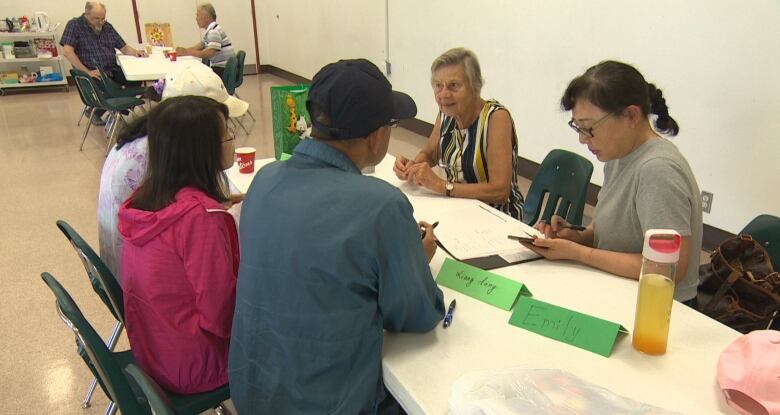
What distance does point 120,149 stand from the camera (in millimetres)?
1881

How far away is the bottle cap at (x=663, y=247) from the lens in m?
1.05

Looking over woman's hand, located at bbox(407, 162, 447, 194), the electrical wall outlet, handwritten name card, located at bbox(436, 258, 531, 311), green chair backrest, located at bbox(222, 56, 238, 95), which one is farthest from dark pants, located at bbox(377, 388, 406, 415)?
green chair backrest, located at bbox(222, 56, 238, 95)

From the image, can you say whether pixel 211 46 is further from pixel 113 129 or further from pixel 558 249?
pixel 558 249

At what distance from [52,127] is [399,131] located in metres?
3.98

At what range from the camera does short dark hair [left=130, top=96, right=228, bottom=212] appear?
1.50 m

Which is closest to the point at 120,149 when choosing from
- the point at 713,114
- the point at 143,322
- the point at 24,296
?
the point at 143,322

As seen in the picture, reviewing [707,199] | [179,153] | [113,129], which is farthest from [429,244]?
[113,129]

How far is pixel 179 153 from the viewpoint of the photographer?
1.51m

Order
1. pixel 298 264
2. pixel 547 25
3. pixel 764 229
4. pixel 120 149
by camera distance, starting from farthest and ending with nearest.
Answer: pixel 547 25
pixel 120 149
pixel 764 229
pixel 298 264

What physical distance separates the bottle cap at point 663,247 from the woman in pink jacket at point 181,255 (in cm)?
96

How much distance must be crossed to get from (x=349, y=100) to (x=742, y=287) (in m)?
1.11

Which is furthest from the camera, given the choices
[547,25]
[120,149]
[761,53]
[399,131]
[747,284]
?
[399,131]

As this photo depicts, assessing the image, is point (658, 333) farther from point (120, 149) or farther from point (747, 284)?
point (120, 149)

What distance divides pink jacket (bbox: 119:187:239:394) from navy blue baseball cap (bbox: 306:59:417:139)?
0.44 meters
